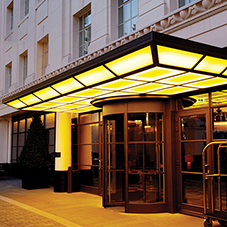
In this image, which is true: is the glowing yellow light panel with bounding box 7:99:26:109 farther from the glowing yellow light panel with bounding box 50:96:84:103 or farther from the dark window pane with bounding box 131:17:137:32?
the dark window pane with bounding box 131:17:137:32

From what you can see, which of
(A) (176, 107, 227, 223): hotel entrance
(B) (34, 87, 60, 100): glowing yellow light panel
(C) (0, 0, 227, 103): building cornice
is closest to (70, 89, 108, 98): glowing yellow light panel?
(B) (34, 87, 60, 100): glowing yellow light panel

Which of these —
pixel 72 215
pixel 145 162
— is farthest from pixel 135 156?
pixel 72 215

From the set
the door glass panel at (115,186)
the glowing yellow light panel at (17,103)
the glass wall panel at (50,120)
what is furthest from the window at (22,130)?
the door glass panel at (115,186)

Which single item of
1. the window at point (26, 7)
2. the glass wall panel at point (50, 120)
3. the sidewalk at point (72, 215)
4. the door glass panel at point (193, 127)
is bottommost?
the sidewalk at point (72, 215)

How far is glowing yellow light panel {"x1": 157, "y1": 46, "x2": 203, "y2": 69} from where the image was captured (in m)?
5.63

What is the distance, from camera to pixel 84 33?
1456 cm

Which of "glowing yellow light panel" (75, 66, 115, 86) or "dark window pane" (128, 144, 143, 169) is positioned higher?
"glowing yellow light panel" (75, 66, 115, 86)

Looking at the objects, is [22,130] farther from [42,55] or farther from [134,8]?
[134,8]

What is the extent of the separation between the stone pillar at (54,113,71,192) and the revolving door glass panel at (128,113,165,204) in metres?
5.22

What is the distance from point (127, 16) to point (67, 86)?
16.1 feet

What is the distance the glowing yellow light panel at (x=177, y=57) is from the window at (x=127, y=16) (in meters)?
5.67

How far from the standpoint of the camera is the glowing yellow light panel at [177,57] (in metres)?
5.63

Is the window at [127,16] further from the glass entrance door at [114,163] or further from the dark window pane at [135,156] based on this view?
the dark window pane at [135,156]

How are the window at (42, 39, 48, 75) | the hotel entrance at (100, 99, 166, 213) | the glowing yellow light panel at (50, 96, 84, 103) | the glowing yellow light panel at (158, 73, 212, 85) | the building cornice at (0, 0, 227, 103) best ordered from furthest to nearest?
the window at (42, 39, 48, 75)
the glowing yellow light panel at (50, 96, 84, 103)
the hotel entrance at (100, 99, 166, 213)
the building cornice at (0, 0, 227, 103)
the glowing yellow light panel at (158, 73, 212, 85)
